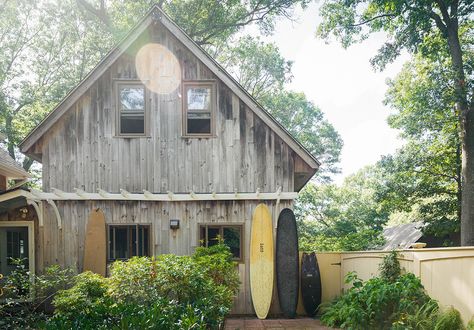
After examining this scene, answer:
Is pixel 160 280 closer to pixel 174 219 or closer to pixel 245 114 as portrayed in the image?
pixel 174 219

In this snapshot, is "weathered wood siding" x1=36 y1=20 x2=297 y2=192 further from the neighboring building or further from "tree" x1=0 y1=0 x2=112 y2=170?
"tree" x1=0 y1=0 x2=112 y2=170

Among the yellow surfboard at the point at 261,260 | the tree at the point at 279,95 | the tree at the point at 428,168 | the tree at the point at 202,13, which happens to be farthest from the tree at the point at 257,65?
the yellow surfboard at the point at 261,260

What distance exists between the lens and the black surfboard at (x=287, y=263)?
28.9 feet

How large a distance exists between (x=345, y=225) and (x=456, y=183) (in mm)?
8612

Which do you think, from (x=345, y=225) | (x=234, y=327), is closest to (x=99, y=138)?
(x=234, y=327)

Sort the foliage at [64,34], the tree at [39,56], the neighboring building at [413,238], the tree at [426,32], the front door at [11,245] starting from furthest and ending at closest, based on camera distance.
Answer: the tree at [39,56] → the foliage at [64,34] → the neighboring building at [413,238] → the tree at [426,32] → the front door at [11,245]

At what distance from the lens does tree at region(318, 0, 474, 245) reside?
1205 cm

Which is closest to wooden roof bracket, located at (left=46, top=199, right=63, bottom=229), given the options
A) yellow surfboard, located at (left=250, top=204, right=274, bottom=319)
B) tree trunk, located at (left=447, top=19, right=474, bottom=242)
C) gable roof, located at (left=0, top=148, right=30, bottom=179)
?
gable roof, located at (left=0, top=148, right=30, bottom=179)

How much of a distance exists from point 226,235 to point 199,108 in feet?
10.3

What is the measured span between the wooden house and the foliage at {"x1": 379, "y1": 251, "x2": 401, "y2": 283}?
8.29 feet

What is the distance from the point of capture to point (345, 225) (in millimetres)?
23516

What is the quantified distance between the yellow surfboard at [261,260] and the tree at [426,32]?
6.70 metres

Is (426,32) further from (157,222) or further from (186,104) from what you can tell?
(157,222)

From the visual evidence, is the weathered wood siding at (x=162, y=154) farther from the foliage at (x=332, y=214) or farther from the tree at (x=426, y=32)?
the foliage at (x=332, y=214)
